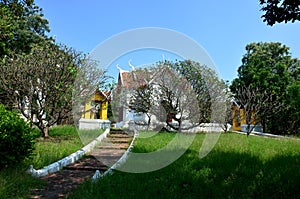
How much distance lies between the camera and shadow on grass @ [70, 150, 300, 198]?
4.38 metres

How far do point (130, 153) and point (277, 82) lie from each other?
1620 centimetres

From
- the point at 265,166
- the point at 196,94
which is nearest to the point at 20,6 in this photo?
the point at 196,94

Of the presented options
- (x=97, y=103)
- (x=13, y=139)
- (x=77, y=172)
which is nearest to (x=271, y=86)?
(x=97, y=103)

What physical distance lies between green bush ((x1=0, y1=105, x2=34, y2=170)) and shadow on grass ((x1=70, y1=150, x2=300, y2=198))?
5.77 feet

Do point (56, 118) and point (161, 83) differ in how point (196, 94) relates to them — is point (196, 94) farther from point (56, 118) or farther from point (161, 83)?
point (56, 118)

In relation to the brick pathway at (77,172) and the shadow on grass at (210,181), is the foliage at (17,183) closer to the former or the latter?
the brick pathway at (77,172)

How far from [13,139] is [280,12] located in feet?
19.0

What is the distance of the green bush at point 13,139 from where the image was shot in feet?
17.0

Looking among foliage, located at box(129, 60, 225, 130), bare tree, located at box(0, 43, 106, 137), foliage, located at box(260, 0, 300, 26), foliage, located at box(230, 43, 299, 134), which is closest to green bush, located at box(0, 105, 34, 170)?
bare tree, located at box(0, 43, 106, 137)

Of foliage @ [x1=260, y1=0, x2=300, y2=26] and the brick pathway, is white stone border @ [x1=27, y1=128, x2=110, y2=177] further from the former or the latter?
foliage @ [x1=260, y1=0, x2=300, y2=26]

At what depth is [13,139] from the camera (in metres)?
5.29

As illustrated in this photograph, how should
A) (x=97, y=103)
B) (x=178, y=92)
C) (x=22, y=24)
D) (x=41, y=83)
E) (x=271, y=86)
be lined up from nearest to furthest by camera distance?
(x=41, y=83) < (x=97, y=103) < (x=178, y=92) < (x=22, y=24) < (x=271, y=86)

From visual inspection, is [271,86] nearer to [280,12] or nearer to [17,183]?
[280,12]

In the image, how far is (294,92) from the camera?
15.9 m
